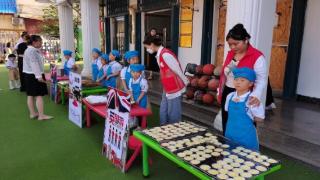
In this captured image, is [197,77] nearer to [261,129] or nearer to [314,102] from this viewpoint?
[261,129]

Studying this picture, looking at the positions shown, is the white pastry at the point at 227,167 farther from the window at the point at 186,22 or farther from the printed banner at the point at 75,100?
the window at the point at 186,22

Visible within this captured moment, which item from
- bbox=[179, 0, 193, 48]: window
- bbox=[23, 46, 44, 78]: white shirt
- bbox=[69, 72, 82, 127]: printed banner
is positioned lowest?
bbox=[69, 72, 82, 127]: printed banner

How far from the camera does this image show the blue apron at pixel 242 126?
2504 millimetres

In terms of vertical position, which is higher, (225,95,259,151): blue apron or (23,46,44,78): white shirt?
(23,46,44,78): white shirt

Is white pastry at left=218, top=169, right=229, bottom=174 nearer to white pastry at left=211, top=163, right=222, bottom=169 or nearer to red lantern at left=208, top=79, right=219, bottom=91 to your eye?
white pastry at left=211, top=163, right=222, bottom=169

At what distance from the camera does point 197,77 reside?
19.9ft

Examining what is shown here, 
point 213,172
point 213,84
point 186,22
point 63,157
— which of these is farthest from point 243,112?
point 186,22

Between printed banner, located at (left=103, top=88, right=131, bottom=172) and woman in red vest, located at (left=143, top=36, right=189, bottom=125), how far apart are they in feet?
2.45

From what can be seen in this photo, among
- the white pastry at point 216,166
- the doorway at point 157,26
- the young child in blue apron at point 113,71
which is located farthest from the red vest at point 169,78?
the doorway at point 157,26

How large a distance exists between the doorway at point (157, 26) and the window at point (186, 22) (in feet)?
7.69

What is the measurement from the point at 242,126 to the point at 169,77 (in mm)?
1428

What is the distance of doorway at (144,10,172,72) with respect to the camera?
36.1 feet

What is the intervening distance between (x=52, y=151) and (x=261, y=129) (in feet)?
10.7

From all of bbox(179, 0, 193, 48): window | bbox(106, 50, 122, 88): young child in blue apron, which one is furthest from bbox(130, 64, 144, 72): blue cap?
bbox(179, 0, 193, 48): window
